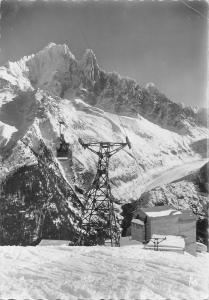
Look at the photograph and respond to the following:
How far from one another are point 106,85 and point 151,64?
154 metres

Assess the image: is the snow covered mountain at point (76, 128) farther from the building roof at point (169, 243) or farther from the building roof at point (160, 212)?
the building roof at point (169, 243)

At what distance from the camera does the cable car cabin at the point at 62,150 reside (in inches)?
6023

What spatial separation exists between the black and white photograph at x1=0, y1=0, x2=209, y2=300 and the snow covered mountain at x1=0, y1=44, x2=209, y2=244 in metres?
0.52

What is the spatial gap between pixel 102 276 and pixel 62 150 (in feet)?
473

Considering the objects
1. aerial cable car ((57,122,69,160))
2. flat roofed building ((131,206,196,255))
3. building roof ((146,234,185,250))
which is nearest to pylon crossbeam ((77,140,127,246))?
building roof ((146,234,185,250))

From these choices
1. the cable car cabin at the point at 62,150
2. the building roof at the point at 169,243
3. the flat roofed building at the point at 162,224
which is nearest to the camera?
the building roof at the point at 169,243

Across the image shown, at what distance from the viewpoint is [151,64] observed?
103ft

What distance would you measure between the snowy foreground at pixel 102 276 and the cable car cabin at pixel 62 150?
444 ft

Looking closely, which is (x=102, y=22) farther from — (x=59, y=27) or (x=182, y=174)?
(x=182, y=174)

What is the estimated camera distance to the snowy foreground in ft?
39.5

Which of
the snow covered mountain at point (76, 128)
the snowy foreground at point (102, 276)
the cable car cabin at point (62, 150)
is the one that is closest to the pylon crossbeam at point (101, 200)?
the snowy foreground at point (102, 276)

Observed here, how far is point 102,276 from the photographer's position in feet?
44.6

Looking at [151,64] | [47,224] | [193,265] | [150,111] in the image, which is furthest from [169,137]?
[193,265]

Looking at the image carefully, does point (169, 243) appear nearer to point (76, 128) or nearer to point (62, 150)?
point (62, 150)
